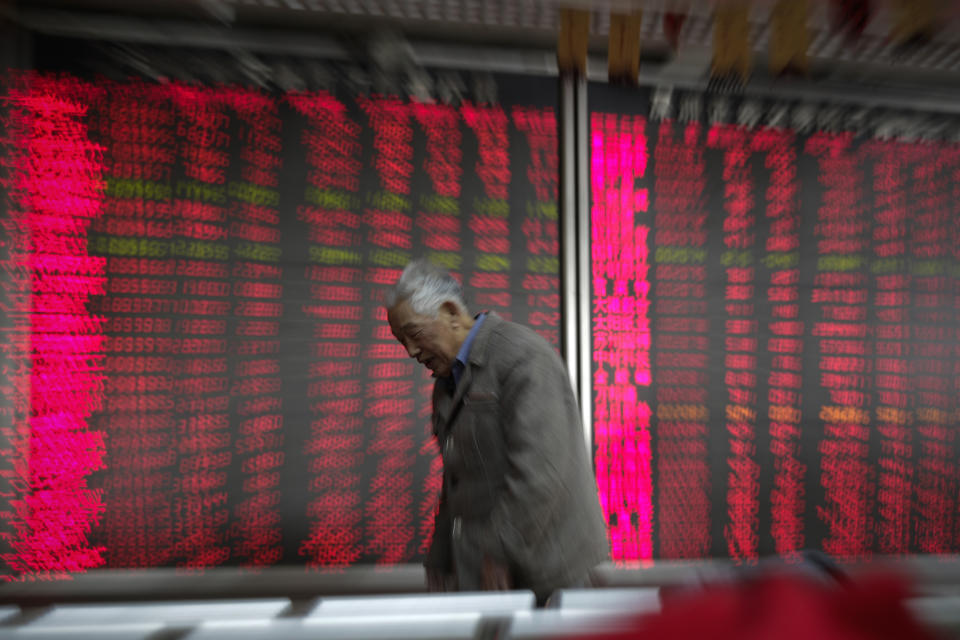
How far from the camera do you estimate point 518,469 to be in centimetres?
89

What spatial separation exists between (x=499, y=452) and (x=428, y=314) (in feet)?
1.07

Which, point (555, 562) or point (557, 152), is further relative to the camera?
point (557, 152)

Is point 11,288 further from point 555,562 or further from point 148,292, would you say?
point 555,562

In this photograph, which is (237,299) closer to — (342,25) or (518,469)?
(342,25)

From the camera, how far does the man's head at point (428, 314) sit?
104 cm

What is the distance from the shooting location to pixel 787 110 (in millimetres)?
1678

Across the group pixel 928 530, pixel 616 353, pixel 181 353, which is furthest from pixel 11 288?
pixel 928 530

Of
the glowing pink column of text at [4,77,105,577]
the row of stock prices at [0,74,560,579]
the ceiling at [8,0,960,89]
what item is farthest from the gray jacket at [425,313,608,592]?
the glowing pink column of text at [4,77,105,577]

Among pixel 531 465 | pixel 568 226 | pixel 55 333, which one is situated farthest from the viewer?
pixel 568 226

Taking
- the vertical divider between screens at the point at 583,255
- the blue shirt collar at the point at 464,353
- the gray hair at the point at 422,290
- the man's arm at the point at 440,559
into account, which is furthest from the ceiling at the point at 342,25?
the man's arm at the point at 440,559

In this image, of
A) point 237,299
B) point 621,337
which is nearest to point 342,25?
point 237,299

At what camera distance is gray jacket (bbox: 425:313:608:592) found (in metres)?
0.89

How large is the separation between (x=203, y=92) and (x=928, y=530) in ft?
9.32

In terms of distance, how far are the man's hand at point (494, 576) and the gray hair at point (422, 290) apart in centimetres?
51
